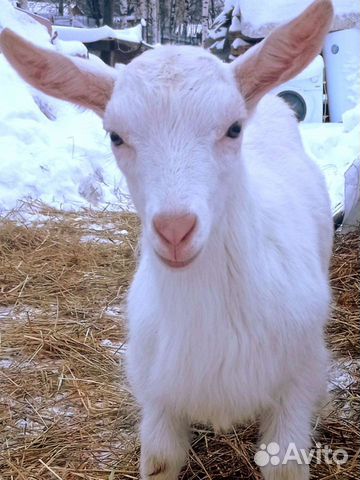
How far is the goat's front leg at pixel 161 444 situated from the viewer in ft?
6.65

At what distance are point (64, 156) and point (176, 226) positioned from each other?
17.2 ft

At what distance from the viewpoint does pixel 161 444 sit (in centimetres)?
203

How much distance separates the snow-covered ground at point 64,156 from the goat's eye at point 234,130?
325 centimetres

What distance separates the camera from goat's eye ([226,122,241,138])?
5.59ft

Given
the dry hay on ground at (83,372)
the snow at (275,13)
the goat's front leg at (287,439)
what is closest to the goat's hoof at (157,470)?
the dry hay on ground at (83,372)

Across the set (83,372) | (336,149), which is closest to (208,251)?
(83,372)

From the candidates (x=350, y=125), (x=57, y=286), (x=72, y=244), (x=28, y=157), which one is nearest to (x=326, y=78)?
(x=350, y=125)

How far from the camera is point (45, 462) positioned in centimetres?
232

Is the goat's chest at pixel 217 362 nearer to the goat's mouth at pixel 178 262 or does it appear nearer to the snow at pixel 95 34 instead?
the goat's mouth at pixel 178 262

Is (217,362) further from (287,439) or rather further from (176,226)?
(176,226)

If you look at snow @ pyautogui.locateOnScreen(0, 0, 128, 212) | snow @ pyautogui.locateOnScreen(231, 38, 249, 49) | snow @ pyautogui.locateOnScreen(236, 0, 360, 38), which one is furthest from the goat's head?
snow @ pyautogui.locateOnScreen(231, 38, 249, 49)

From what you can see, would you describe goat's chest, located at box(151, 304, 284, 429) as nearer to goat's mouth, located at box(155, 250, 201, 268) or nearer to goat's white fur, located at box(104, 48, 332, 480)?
goat's white fur, located at box(104, 48, 332, 480)

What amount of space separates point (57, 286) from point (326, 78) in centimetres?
824

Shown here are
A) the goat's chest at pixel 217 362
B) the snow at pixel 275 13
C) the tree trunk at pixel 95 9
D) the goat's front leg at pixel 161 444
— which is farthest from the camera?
the tree trunk at pixel 95 9
